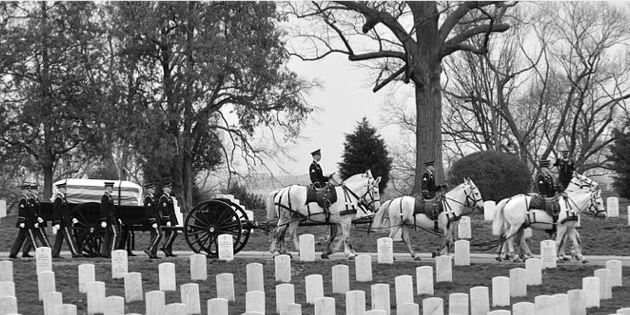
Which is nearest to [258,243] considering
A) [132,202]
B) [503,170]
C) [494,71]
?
[132,202]

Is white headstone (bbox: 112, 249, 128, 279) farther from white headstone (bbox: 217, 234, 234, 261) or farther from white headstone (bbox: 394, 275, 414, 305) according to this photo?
white headstone (bbox: 394, 275, 414, 305)

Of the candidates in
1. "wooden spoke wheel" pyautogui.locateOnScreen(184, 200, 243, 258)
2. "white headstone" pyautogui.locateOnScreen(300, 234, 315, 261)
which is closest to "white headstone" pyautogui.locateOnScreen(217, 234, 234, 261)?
"wooden spoke wheel" pyautogui.locateOnScreen(184, 200, 243, 258)

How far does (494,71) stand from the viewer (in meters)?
43.0

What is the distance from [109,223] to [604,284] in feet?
31.6

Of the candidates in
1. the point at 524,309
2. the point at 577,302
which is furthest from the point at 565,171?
the point at 524,309

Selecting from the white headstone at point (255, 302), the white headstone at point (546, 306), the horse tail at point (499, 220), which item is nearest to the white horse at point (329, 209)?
the horse tail at point (499, 220)

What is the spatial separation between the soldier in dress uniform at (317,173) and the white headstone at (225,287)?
199 inches

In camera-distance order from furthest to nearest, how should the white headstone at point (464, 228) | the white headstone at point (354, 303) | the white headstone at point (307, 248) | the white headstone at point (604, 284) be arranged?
the white headstone at point (464, 228)
the white headstone at point (307, 248)
the white headstone at point (604, 284)
the white headstone at point (354, 303)

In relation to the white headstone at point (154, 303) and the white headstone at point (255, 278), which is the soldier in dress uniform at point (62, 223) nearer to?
the white headstone at point (255, 278)

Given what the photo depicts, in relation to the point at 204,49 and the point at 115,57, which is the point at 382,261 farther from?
the point at 115,57

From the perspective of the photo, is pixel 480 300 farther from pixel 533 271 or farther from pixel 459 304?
pixel 533 271

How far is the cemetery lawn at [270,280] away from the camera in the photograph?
1769cm

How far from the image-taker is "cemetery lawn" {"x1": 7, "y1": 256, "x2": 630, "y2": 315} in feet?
58.0

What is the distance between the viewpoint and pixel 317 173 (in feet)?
74.4
